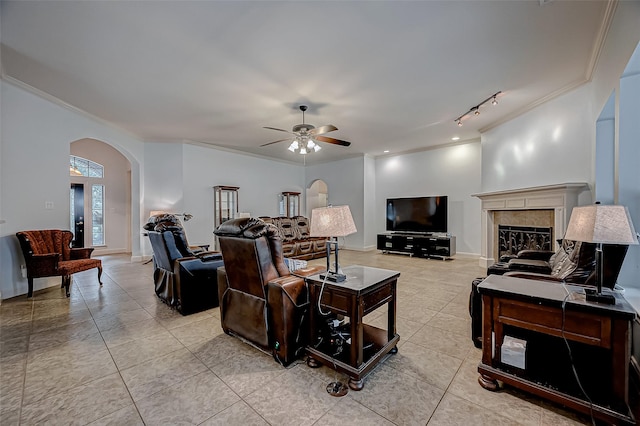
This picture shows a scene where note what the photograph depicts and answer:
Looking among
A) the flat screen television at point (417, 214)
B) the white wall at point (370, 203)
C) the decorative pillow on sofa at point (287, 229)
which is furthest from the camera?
the white wall at point (370, 203)

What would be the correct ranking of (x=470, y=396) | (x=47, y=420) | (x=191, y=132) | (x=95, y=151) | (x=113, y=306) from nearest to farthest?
1. (x=47, y=420)
2. (x=470, y=396)
3. (x=113, y=306)
4. (x=191, y=132)
5. (x=95, y=151)

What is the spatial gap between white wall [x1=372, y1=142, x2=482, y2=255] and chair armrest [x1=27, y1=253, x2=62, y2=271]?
726 cm

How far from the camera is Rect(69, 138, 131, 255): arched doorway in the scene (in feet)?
23.6

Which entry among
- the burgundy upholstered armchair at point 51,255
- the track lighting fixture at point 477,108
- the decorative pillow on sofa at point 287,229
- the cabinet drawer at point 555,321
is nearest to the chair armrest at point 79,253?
the burgundy upholstered armchair at point 51,255

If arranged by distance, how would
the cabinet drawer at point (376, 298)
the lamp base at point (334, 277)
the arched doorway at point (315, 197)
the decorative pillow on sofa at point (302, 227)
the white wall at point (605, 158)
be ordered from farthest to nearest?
the arched doorway at point (315, 197) < the decorative pillow on sofa at point (302, 227) < the white wall at point (605, 158) < the lamp base at point (334, 277) < the cabinet drawer at point (376, 298)

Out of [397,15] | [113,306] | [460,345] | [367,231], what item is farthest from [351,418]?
[367,231]

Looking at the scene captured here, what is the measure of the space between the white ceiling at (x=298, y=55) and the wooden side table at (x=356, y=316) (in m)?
2.26

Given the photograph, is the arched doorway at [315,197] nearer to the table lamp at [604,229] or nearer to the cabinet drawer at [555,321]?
the cabinet drawer at [555,321]

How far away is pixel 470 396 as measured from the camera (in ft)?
5.52

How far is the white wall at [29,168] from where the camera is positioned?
3.52m

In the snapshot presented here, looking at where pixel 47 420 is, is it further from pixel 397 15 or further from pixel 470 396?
pixel 397 15

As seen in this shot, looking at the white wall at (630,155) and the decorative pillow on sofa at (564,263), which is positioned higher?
the white wall at (630,155)

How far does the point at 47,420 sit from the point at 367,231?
Answer: 7140 mm

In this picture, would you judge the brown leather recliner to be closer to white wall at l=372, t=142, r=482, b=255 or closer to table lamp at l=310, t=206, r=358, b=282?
table lamp at l=310, t=206, r=358, b=282
